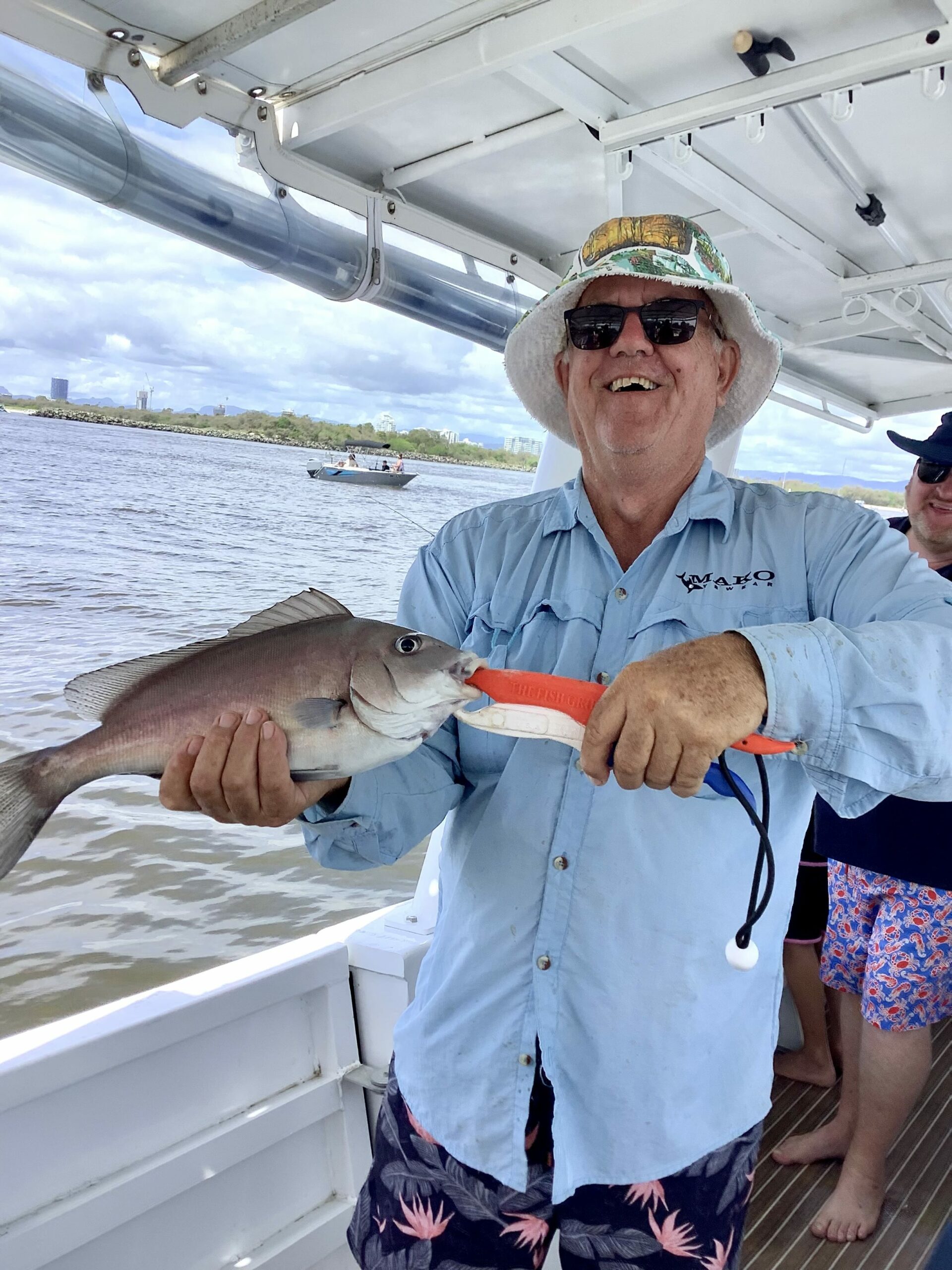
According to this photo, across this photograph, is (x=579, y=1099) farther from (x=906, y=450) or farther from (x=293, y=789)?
(x=906, y=450)

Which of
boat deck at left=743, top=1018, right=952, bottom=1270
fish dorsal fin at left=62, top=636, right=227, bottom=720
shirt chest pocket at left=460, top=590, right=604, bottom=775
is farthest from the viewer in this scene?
boat deck at left=743, top=1018, right=952, bottom=1270

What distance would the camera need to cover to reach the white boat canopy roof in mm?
2180

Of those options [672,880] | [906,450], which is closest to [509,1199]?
[672,880]

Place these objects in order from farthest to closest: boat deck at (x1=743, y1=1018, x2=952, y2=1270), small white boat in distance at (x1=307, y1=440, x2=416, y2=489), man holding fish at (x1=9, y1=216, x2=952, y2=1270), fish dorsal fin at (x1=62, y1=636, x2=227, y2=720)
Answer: small white boat in distance at (x1=307, y1=440, x2=416, y2=489) < boat deck at (x1=743, y1=1018, x2=952, y2=1270) < fish dorsal fin at (x1=62, y1=636, x2=227, y2=720) < man holding fish at (x1=9, y1=216, x2=952, y2=1270)

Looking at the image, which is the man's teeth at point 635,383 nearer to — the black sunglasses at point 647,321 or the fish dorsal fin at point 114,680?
the black sunglasses at point 647,321

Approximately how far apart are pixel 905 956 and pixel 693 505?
5.84ft

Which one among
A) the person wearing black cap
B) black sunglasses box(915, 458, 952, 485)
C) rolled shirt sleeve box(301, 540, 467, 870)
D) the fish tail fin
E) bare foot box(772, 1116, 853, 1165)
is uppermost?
black sunglasses box(915, 458, 952, 485)

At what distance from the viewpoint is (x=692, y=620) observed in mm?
1644

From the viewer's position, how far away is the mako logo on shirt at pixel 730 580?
165 centimetres

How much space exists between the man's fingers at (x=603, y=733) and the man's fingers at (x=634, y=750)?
13 millimetres

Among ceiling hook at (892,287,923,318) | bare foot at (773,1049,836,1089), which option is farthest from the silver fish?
ceiling hook at (892,287,923,318)

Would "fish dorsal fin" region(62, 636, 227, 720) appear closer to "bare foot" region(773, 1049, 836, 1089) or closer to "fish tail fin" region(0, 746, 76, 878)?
"fish tail fin" region(0, 746, 76, 878)

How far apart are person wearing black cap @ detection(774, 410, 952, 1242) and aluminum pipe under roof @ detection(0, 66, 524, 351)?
2052 millimetres

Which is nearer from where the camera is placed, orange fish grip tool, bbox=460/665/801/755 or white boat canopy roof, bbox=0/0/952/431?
orange fish grip tool, bbox=460/665/801/755
